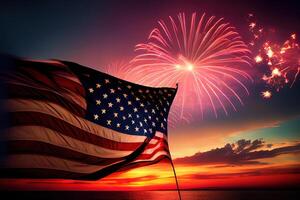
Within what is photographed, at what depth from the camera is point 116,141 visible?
11258 mm

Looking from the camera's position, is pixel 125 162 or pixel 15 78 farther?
pixel 125 162

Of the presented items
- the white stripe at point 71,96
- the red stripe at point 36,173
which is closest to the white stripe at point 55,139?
the red stripe at point 36,173

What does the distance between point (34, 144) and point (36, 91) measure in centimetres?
151

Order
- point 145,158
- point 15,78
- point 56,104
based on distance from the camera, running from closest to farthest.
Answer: point 15,78
point 56,104
point 145,158

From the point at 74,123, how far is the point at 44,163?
5.06 ft

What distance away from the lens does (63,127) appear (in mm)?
10094

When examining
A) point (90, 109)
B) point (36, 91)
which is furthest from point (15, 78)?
point (90, 109)

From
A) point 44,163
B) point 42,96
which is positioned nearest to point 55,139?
point 44,163

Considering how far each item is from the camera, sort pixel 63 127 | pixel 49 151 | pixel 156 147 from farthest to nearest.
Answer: pixel 156 147, pixel 63 127, pixel 49 151

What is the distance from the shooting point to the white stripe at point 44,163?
29.1 feet

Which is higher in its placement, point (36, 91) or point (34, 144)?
point (36, 91)

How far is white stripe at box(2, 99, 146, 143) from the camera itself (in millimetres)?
9200

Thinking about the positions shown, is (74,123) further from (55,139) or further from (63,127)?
(55,139)

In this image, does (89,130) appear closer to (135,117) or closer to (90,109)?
(90,109)
